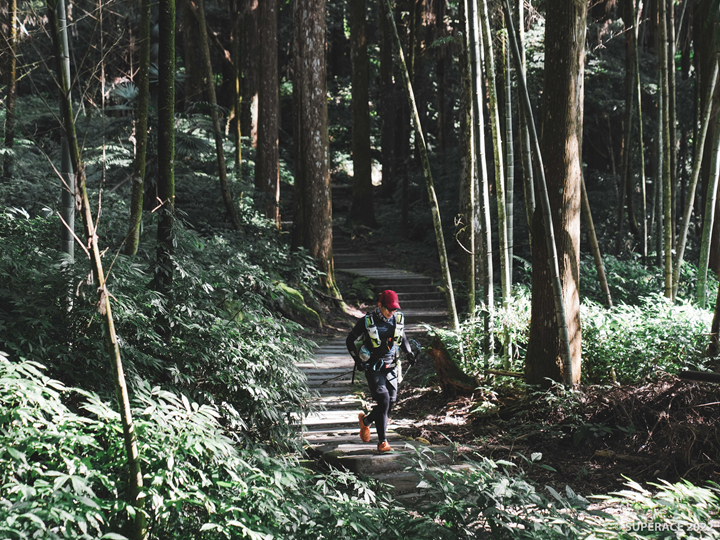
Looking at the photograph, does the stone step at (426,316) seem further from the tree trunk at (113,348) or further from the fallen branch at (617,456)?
the tree trunk at (113,348)

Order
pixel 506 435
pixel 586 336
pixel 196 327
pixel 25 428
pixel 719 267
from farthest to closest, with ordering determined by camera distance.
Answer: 1. pixel 719 267
2. pixel 586 336
3. pixel 506 435
4. pixel 196 327
5. pixel 25 428

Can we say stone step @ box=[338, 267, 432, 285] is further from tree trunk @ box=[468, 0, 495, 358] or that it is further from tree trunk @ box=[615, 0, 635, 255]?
tree trunk @ box=[468, 0, 495, 358]

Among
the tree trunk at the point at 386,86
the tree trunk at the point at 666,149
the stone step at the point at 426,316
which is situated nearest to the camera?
the tree trunk at the point at 666,149

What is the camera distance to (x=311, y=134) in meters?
10.7

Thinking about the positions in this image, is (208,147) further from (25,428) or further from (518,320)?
(25,428)

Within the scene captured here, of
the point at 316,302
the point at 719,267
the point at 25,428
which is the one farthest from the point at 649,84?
the point at 25,428

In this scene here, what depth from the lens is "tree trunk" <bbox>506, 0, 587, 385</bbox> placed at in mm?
5516

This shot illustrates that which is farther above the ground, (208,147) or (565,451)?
(208,147)

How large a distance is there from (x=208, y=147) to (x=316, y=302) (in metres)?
3.53

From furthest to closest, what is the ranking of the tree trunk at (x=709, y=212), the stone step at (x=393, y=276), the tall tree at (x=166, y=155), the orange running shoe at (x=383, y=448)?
1. the stone step at (x=393, y=276)
2. the tree trunk at (x=709, y=212)
3. the orange running shoe at (x=383, y=448)
4. the tall tree at (x=166, y=155)

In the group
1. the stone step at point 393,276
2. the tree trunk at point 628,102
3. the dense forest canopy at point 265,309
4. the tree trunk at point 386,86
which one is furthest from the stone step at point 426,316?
the tree trunk at point 386,86

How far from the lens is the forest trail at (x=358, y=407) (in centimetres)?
452

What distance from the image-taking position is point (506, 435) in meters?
5.29

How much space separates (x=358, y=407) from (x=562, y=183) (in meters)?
3.38
